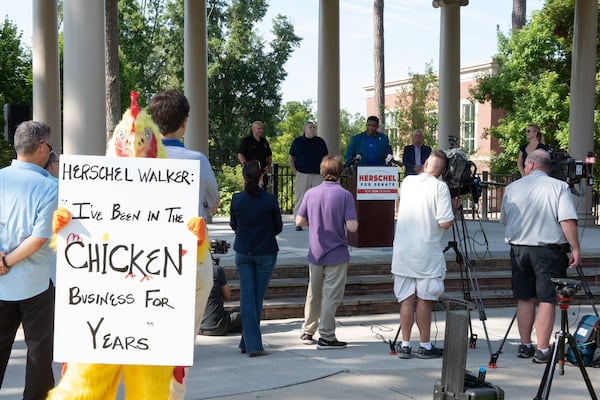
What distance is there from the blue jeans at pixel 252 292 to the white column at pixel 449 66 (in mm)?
10563

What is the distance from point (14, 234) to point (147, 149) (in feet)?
4.61

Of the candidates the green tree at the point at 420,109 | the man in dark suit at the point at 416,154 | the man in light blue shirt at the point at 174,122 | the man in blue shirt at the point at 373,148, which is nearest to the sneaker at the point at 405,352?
the man in light blue shirt at the point at 174,122

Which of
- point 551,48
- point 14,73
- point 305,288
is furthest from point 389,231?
point 14,73

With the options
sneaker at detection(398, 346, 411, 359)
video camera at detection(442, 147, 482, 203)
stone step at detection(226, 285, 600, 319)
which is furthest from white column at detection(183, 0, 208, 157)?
sneaker at detection(398, 346, 411, 359)

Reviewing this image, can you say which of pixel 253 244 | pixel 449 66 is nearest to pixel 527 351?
pixel 253 244

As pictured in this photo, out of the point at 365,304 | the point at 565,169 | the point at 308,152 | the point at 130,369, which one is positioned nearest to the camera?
the point at 130,369

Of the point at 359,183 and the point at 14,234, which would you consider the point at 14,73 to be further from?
the point at 14,234

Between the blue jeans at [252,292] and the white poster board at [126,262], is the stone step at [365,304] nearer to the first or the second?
the blue jeans at [252,292]

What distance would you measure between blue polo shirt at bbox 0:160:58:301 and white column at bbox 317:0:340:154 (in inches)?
497

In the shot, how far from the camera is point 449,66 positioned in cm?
1794

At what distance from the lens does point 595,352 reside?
797 cm

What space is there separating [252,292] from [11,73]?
2238 cm

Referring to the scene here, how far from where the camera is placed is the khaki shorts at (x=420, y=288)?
7.94 m

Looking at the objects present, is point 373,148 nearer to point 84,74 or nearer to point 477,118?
point 84,74
